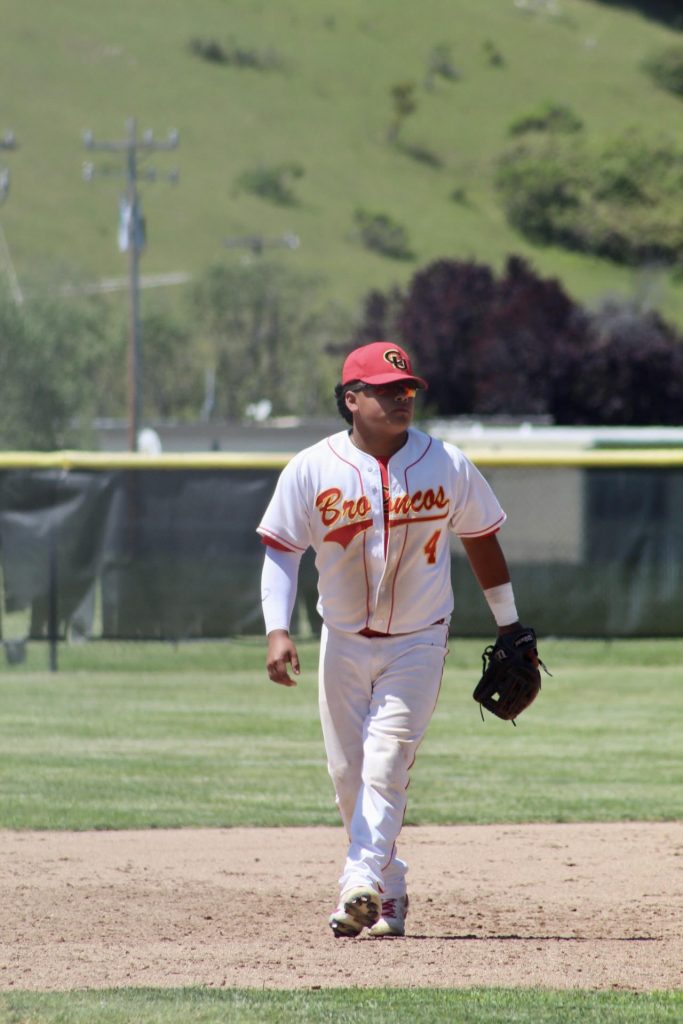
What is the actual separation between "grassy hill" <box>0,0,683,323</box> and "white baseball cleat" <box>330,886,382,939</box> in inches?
2700

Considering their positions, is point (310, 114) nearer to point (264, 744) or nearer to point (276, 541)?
point (264, 744)

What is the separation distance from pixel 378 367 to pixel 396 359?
0.09 metres

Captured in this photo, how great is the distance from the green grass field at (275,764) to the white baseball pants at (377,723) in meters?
0.64

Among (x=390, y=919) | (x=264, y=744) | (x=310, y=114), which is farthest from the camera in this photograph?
(x=310, y=114)

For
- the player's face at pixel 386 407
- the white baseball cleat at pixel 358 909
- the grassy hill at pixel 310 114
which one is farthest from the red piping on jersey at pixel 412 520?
the grassy hill at pixel 310 114

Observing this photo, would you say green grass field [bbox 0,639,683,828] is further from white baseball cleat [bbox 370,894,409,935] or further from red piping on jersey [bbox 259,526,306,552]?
red piping on jersey [bbox 259,526,306,552]

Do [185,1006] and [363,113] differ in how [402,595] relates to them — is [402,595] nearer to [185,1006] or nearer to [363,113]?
[185,1006]

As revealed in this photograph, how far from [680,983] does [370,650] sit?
135cm

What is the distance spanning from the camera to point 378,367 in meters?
5.28

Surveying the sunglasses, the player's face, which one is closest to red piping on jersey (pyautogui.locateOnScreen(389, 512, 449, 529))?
the player's face

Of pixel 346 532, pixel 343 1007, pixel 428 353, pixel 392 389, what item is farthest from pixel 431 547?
pixel 428 353

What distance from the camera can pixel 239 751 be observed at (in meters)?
10.2

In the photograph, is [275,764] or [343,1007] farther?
[275,764]

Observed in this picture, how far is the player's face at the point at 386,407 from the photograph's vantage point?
523 centimetres
